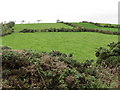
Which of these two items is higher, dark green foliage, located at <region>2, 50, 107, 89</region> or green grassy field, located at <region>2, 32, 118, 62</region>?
dark green foliage, located at <region>2, 50, 107, 89</region>

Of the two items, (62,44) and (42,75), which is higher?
(42,75)

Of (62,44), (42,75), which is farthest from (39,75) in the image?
(62,44)

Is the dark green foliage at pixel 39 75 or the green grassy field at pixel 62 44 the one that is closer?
the dark green foliage at pixel 39 75

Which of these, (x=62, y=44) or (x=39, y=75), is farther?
(x=62, y=44)

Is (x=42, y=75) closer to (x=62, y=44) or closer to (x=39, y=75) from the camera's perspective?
(x=39, y=75)

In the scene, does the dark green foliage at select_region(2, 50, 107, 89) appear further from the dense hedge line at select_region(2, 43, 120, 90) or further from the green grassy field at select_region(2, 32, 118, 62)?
the green grassy field at select_region(2, 32, 118, 62)

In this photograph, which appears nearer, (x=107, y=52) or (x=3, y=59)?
(x=3, y=59)

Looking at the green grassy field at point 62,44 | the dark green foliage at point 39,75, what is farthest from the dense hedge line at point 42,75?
the green grassy field at point 62,44

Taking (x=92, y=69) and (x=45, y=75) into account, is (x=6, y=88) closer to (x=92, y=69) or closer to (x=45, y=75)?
(x=45, y=75)

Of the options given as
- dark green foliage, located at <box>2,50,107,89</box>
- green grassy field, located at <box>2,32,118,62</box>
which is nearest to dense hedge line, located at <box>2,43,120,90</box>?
dark green foliage, located at <box>2,50,107,89</box>

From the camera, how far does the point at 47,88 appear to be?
3854 mm

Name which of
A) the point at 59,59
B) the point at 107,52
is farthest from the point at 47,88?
the point at 107,52

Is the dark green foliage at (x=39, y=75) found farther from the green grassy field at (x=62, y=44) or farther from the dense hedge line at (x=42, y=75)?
the green grassy field at (x=62, y=44)

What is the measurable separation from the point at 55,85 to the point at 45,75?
1.02 feet
